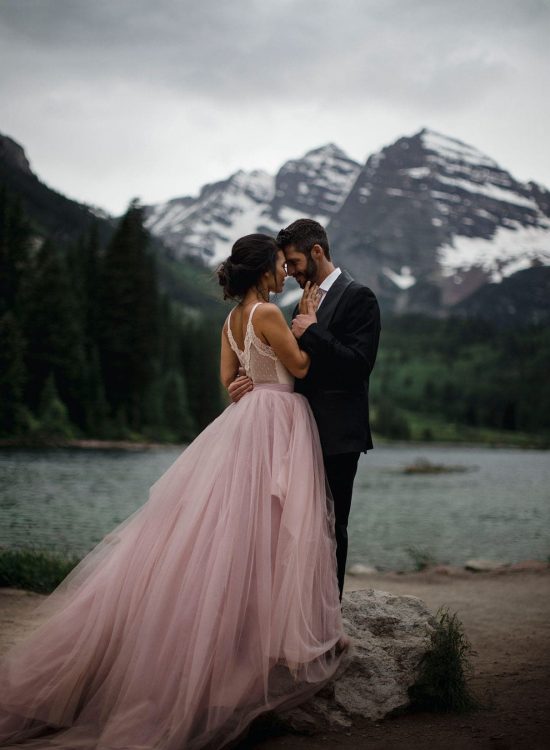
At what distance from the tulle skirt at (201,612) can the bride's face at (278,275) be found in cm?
76

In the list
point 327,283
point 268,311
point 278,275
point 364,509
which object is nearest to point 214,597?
point 268,311

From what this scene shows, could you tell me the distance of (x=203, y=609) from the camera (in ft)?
14.3

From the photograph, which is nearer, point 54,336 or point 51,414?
point 51,414

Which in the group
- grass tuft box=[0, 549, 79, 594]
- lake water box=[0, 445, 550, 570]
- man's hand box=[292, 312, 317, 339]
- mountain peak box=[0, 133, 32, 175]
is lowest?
lake water box=[0, 445, 550, 570]

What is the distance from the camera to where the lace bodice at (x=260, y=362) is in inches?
196

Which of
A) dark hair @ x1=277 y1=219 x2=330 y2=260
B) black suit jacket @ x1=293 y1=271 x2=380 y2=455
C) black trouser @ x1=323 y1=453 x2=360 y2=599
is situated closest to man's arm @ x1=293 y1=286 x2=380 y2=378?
black suit jacket @ x1=293 y1=271 x2=380 y2=455

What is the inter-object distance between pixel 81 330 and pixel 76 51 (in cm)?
2621

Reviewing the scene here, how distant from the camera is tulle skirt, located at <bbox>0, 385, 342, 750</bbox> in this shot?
4207mm

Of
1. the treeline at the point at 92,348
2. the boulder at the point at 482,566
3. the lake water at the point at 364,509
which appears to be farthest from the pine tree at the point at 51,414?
the boulder at the point at 482,566

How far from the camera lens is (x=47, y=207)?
7256 cm

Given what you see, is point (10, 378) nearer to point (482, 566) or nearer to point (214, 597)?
point (482, 566)

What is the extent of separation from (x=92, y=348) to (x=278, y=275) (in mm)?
51125

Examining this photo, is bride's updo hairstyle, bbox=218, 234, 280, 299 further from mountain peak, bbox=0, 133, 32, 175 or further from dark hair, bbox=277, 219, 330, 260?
mountain peak, bbox=0, 133, 32, 175

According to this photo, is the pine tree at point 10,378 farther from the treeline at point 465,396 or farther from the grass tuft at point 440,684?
the treeline at point 465,396
